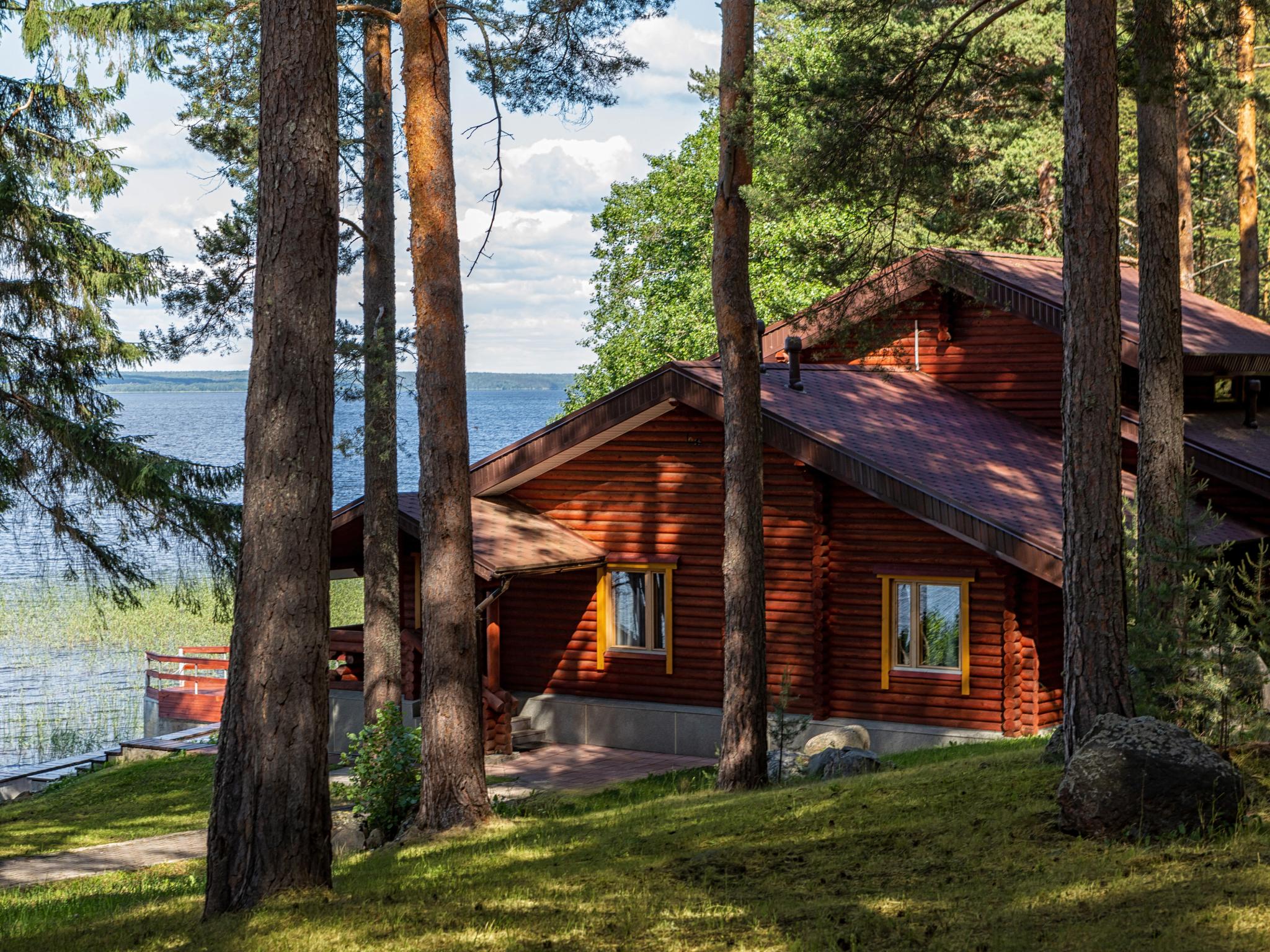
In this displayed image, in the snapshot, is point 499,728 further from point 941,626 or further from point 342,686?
point 941,626

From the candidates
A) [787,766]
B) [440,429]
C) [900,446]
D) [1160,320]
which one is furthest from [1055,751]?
[900,446]

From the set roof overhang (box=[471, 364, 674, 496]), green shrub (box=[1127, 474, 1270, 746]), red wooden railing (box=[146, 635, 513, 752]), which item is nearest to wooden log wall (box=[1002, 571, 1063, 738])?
roof overhang (box=[471, 364, 674, 496])

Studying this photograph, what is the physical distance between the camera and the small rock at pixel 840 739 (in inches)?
575

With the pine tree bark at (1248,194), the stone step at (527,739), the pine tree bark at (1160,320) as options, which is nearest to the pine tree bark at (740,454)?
the pine tree bark at (1160,320)

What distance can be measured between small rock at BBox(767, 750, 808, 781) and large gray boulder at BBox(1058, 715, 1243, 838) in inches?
226

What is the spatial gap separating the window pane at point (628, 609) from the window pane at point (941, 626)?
403cm

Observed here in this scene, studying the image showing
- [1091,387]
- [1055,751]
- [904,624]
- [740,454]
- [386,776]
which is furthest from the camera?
[904,624]

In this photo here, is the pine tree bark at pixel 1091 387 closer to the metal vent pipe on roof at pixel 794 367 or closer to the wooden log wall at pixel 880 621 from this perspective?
the wooden log wall at pixel 880 621

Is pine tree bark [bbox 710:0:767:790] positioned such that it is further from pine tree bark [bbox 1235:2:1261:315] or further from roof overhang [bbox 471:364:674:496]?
pine tree bark [bbox 1235:2:1261:315]

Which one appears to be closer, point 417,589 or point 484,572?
point 484,572

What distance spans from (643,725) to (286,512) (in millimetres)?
11439

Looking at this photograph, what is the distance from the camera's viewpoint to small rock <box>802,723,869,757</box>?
1461 cm

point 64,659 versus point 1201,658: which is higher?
point 1201,658

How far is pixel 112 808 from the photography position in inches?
621
